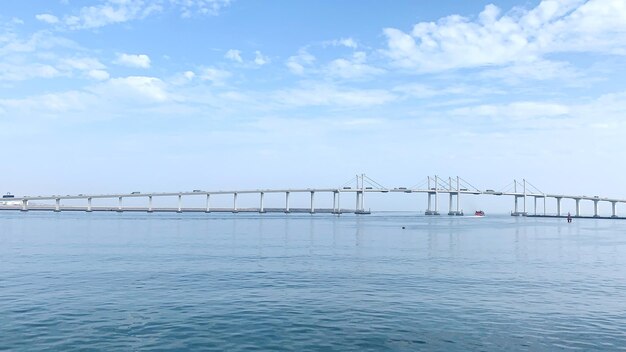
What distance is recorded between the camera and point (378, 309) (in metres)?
17.7

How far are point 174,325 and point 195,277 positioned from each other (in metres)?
10.0

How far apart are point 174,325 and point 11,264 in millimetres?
20091

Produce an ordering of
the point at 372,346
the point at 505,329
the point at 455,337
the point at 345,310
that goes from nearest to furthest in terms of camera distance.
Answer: the point at 372,346
the point at 455,337
the point at 505,329
the point at 345,310

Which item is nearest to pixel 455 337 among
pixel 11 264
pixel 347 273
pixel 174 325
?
pixel 174 325

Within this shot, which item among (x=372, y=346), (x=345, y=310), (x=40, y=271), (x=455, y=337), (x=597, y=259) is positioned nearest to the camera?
(x=372, y=346)

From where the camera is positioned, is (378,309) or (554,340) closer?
(554,340)

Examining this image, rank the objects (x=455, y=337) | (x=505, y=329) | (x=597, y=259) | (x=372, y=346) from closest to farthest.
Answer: (x=372, y=346), (x=455, y=337), (x=505, y=329), (x=597, y=259)

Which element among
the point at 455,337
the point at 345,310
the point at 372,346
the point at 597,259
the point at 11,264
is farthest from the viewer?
the point at 597,259

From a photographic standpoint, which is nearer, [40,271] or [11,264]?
[40,271]

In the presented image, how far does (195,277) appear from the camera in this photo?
25.0 meters

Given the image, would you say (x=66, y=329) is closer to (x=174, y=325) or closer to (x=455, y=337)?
(x=174, y=325)

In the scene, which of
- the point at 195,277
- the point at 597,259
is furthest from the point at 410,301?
the point at 597,259

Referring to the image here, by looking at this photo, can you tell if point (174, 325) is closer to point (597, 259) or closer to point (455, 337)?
point (455, 337)

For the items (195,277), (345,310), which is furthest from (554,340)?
(195,277)
